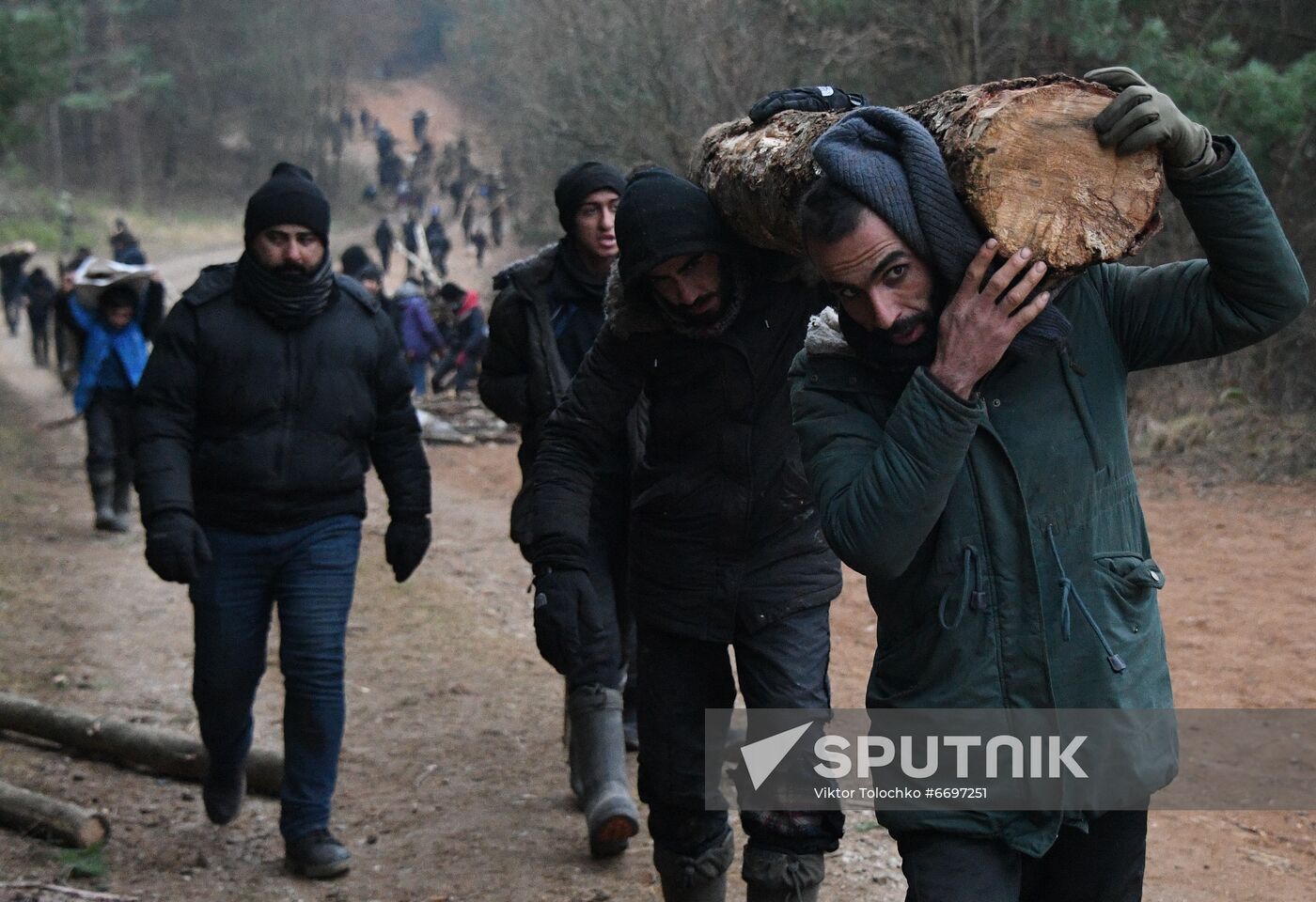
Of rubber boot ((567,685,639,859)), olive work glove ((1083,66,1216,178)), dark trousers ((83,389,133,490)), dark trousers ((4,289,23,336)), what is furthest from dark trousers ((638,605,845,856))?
dark trousers ((4,289,23,336))

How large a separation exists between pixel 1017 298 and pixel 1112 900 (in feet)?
3.63

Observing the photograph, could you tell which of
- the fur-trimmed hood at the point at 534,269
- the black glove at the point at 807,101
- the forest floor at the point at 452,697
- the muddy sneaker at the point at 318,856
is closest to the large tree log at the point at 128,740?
the forest floor at the point at 452,697

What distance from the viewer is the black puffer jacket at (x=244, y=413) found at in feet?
16.3

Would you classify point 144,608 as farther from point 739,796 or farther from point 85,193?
point 85,193

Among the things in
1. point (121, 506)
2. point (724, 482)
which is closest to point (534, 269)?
point (724, 482)

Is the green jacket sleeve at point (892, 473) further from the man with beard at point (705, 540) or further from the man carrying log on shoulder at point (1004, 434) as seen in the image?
the man with beard at point (705, 540)

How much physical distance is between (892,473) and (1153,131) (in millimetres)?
703

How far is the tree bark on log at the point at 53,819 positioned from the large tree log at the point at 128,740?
67 centimetres

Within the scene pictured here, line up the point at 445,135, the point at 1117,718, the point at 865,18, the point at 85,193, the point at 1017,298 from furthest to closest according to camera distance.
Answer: the point at 445,135, the point at 85,193, the point at 865,18, the point at 1117,718, the point at 1017,298

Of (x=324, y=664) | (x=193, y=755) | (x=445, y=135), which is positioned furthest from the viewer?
(x=445, y=135)

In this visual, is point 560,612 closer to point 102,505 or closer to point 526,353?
point 526,353

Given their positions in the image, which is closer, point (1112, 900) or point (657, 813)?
point (1112, 900)

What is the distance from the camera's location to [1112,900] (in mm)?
2611

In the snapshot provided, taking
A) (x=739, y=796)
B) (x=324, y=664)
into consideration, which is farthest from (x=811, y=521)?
(x=324, y=664)
